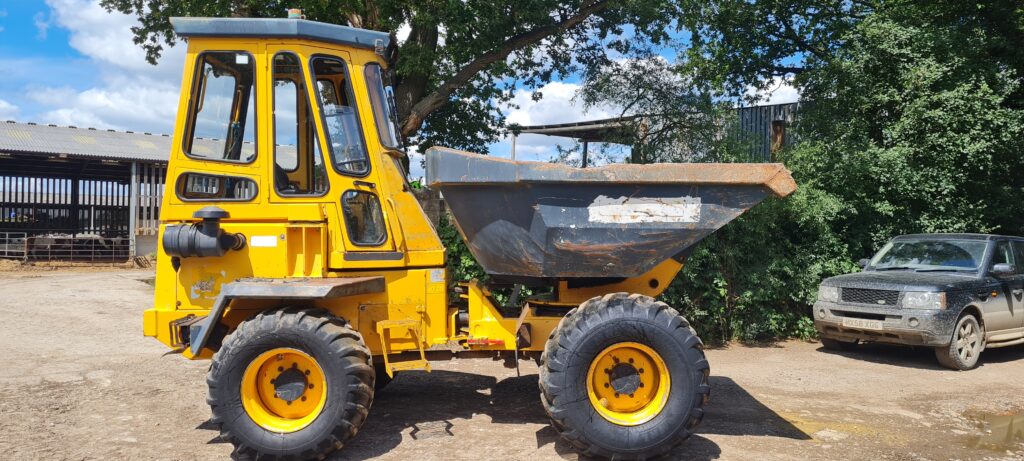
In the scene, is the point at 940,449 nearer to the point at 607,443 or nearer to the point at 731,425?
the point at 731,425

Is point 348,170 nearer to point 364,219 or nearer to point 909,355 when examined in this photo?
point 364,219

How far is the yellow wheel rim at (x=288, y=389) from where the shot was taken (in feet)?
15.4

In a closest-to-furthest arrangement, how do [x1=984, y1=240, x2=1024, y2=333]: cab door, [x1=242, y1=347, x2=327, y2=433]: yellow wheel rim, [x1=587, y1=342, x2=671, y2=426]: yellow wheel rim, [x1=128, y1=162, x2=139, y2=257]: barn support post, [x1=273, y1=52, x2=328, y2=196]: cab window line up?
[x1=242, y1=347, x2=327, y2=433]: yellow wheel rim
[x1=587, y1=342, x2=671, y2=426]: yellow wheel rim
[x1=273, y1=52, x2=328, y2=196]: cab window
[x1=984, y1=240, x2=1024, y2=333]: cab door
[x1=128, y1=162, x2=139, y2=257]: barn support post

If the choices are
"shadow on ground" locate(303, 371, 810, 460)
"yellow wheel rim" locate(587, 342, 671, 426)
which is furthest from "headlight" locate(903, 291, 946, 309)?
"yellow wheel rim" locate(587, 342, 671, 426)

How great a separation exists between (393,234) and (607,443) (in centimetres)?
216

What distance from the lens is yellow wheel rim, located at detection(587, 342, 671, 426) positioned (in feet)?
15.8

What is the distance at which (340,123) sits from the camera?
202 inches

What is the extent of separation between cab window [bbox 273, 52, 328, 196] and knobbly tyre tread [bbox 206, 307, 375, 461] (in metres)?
1.00

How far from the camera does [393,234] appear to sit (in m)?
5.19

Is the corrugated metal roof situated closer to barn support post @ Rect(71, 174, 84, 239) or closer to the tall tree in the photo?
barn support post @ Rect(71, 174, 84, 239)

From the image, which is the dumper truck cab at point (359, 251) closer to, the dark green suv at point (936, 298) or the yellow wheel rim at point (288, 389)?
the yellow wheel rim at point (288, 389)

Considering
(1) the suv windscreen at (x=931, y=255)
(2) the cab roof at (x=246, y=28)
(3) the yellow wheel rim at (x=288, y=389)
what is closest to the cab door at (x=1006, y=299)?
(1) the suv windscreen at (x=931, y=255)

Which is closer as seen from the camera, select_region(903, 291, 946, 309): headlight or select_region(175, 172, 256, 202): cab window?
select_region(175, 172, 256, 202): cab window

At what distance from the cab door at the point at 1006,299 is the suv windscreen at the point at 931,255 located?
0.73ft
